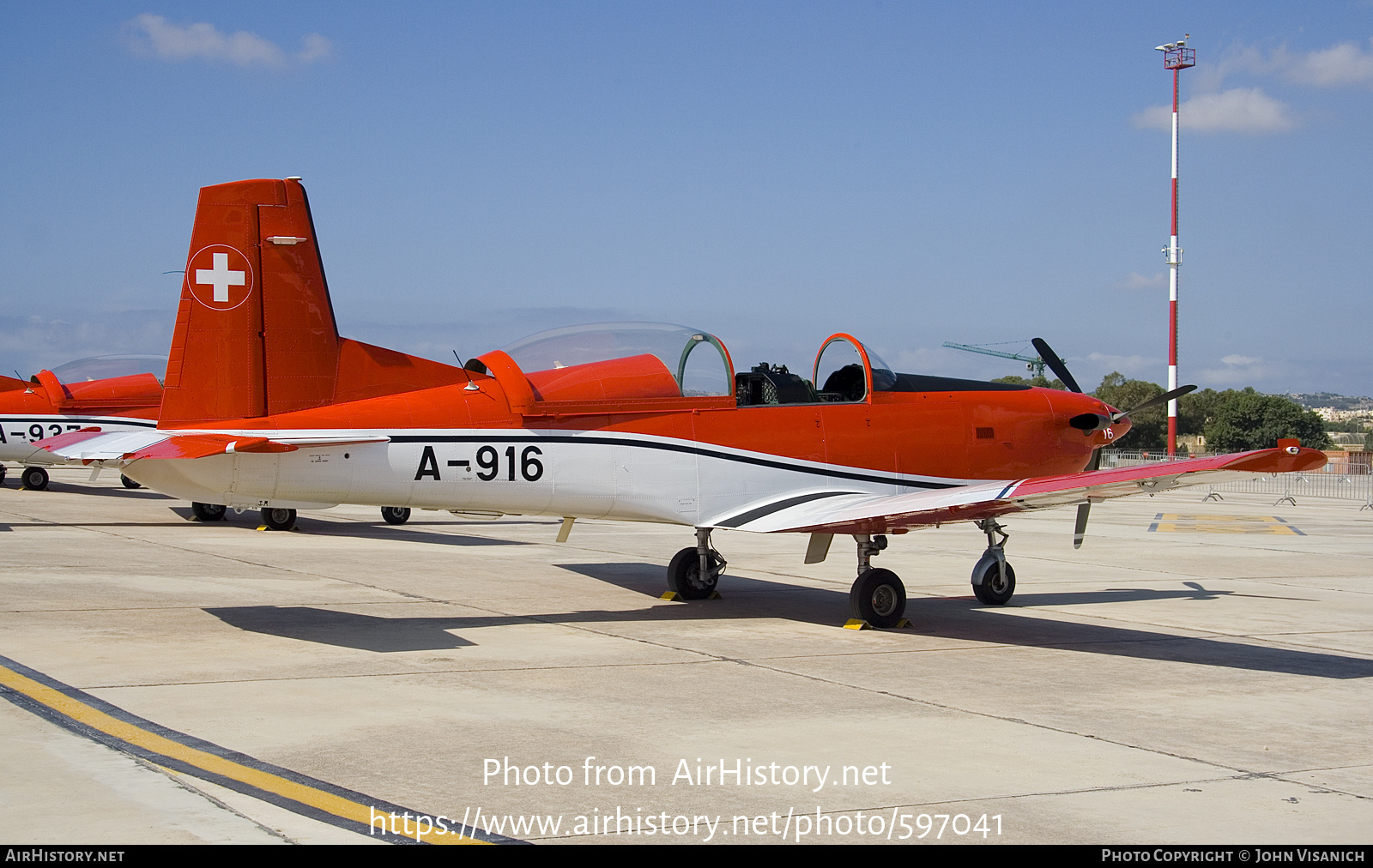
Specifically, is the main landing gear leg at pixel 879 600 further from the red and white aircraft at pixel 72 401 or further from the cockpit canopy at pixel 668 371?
the red and white aircraft at pixel 72 401

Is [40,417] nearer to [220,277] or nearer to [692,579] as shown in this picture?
[220,277]

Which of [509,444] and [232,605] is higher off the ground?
[509,444]

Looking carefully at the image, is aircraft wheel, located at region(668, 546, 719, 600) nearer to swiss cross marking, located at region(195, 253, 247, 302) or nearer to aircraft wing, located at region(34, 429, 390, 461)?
aircraft wing, located at region(34, 429, 390, 461)

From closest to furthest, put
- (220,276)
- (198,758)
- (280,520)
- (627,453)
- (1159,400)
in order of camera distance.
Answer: (198,758), (220,276), (627,453), (1159,400), (280,520)

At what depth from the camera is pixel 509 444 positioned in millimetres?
9844

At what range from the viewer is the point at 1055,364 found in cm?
1434

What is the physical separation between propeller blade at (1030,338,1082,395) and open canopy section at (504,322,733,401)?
528 centimetres

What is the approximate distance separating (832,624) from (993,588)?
235 cm

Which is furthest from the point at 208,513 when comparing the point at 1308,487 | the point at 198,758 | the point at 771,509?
the point at 1308,487

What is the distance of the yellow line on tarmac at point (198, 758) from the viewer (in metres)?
4.75

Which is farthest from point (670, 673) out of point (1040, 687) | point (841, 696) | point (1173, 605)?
point (1173, 605)
